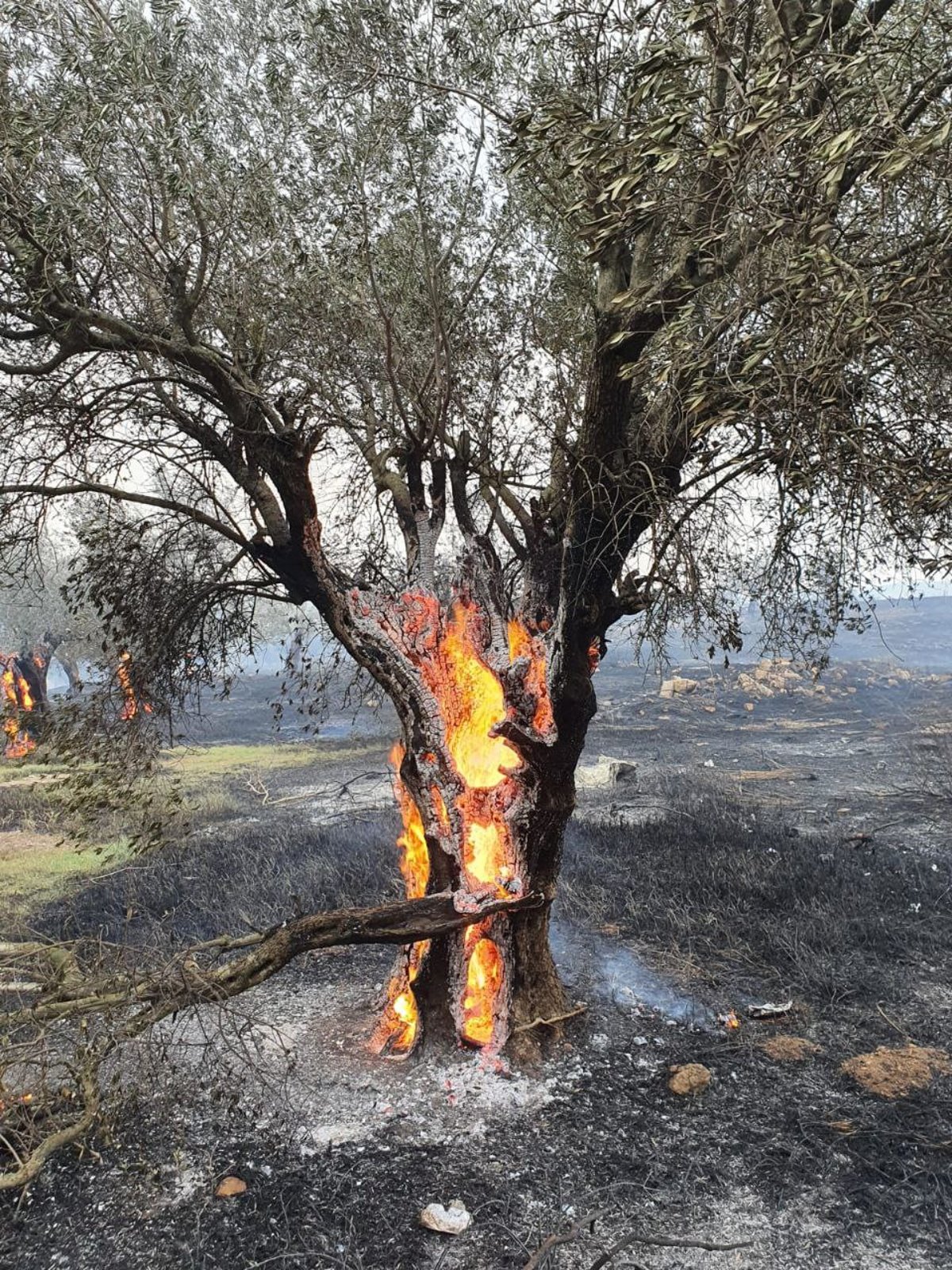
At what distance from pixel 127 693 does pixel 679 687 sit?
93.4ft

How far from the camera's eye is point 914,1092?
6.52 meters

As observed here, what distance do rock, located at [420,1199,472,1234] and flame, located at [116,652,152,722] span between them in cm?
560

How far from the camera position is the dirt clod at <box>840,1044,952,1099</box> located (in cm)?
662

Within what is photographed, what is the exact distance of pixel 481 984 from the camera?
738 centimetres

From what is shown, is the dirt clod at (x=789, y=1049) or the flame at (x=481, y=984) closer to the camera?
the dirt clod at (x=789, y=1049)

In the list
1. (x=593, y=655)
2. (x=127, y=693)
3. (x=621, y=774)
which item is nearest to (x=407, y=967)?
(x=593, y=655)

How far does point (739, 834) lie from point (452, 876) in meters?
8.35


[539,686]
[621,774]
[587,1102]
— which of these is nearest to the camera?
[587,1102]

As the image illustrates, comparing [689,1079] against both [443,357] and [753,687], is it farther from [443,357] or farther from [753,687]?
[753,687]

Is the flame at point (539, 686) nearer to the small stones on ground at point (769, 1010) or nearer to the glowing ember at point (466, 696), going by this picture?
the glowing ember at point (466, 696)

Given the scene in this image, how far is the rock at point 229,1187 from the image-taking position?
5.50 m

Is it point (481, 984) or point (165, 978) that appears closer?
point (165, 978)

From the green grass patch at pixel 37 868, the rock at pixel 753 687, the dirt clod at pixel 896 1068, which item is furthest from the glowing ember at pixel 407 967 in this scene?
the rock at pixel 753 687

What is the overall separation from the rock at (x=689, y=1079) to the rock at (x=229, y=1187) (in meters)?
3.51
